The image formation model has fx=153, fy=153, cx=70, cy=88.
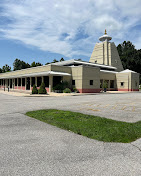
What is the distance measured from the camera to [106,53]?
52375 mm

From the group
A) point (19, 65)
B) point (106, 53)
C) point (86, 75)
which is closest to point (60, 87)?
point (86, 75)

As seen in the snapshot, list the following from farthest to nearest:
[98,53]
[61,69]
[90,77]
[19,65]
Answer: [19,65], [98,53], [90,77], [61,69]

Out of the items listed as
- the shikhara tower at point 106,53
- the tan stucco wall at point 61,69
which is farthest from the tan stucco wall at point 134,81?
the tan stucco wall at point 61,69

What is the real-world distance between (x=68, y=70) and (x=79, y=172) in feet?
104

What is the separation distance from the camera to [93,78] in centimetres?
3381

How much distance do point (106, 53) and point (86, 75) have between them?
77.8 ft

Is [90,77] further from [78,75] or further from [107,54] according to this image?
[107,54]

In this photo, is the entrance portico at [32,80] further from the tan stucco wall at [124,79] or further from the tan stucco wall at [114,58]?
the tan stucco wall at [114,58]

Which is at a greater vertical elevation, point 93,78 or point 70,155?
point 93,78

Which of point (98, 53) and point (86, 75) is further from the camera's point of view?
point (98, 53)

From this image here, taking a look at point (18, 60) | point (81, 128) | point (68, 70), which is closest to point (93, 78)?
point (68, 70)

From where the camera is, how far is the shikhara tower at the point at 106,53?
52.3 metres

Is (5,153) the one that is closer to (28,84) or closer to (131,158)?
(131,158)

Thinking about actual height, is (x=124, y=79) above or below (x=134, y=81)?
above
